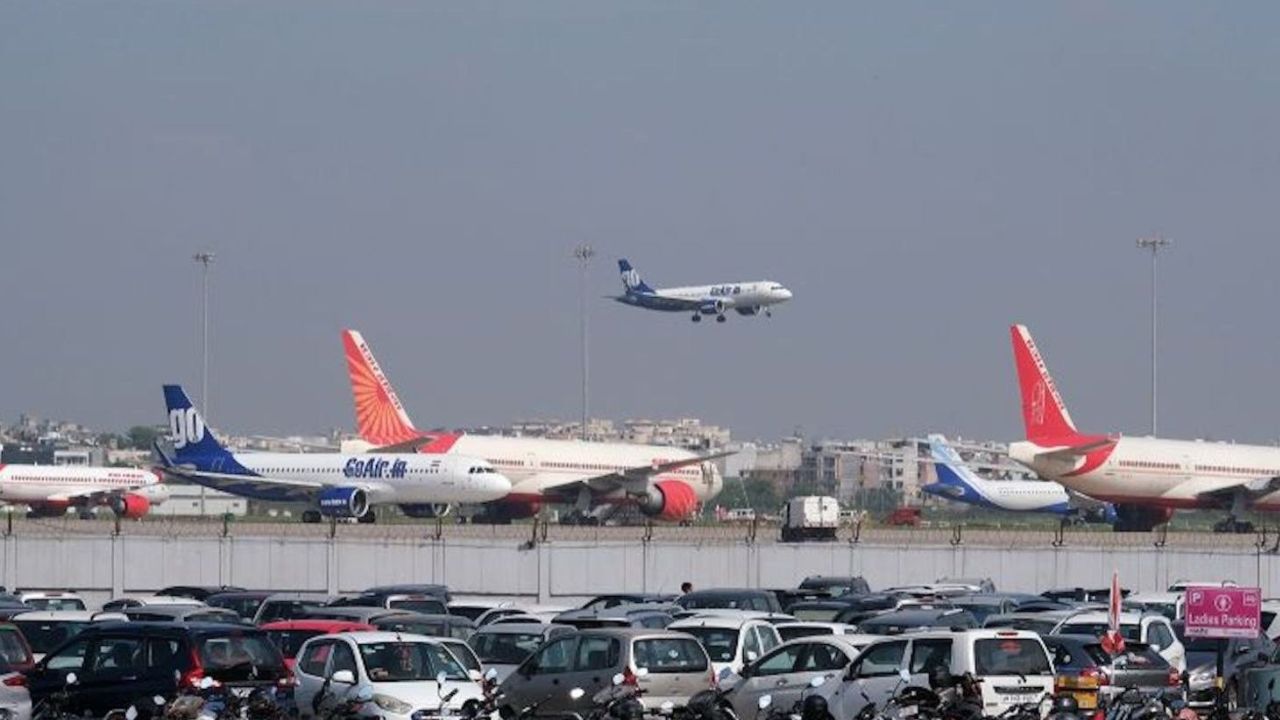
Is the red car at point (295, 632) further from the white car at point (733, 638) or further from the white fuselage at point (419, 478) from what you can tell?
the white fuselage at point (419, 478)

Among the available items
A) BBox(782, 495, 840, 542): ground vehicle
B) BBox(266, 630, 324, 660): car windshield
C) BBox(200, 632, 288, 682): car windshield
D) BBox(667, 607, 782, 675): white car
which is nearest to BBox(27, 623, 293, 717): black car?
BBox(200, 632, 288, 682): car windshield

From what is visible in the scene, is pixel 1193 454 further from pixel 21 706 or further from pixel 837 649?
pixel 21 706

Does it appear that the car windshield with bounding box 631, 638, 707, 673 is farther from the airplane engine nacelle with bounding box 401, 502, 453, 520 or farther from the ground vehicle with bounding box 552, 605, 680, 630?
the airplane engine nacelle with bounding box 401, 502, 453, 520

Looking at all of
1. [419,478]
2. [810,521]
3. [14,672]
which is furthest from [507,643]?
[419,478]

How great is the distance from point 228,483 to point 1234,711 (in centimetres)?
6824

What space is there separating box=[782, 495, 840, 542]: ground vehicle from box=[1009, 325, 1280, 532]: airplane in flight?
854 centimetres

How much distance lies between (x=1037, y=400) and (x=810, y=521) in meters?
15.9

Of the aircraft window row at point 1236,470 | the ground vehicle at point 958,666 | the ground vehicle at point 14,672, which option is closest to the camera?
the ground vehicle at point 14,672

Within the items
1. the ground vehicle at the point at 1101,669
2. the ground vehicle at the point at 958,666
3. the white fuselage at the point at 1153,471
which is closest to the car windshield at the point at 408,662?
the ground vehicle at the point at 958,666

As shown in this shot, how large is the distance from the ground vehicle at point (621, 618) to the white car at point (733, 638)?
2.83ft

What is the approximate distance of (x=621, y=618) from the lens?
106 ft

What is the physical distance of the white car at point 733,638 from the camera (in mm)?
29750

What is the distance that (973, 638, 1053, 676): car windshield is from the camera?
84.0 ft

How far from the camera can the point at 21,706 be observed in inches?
976
